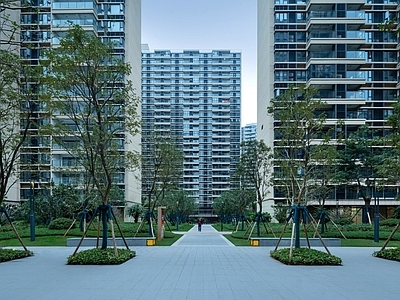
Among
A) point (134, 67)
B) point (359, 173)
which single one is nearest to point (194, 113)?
point (134, 67)

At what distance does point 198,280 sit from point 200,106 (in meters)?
87.2

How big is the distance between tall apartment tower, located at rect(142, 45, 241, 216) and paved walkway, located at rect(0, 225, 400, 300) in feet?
255

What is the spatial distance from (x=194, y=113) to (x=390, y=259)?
273 feet

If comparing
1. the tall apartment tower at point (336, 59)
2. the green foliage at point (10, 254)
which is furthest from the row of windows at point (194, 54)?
the green foliage at point (10, 254)

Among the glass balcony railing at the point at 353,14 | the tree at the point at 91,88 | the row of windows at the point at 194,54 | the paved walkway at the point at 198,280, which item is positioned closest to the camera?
the paved walkway at the point at 198,280

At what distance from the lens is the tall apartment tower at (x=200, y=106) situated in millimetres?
91994

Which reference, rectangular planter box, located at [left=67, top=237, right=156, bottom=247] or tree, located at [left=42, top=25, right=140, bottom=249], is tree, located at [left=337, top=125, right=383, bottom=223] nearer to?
rectangular planter box, located at [left=67, top=237, right=156, bottom=247]

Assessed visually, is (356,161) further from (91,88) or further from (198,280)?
(198,280)

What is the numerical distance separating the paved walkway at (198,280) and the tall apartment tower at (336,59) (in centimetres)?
3159

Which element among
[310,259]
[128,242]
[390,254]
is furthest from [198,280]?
[128,242]

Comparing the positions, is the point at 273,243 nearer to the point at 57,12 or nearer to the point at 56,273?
the point at 56,273

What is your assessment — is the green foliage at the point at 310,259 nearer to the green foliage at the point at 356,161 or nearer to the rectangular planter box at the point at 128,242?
the rectangular planter box at the point at 128,242

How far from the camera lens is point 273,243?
19047mm

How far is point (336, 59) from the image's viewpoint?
43.8 metres
